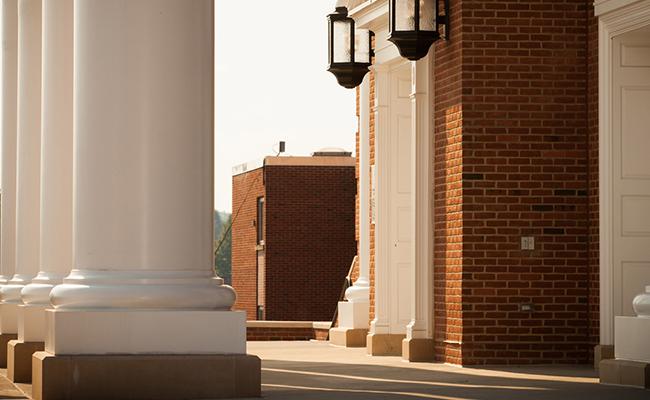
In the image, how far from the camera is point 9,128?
1894 centimetres

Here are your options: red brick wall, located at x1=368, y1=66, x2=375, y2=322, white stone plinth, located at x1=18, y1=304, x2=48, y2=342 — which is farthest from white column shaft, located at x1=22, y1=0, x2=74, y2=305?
red brick wall, located at x1=368, y1=66, x2=375, y2=322

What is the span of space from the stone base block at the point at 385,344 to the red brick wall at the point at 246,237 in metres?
28.0

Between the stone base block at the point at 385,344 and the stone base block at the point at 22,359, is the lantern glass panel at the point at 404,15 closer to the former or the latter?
the stone base block at the point at 385,344

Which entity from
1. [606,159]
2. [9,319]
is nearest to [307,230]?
[9,319]

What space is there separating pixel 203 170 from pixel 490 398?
274 centimetres

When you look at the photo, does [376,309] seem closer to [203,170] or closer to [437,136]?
[437,136]

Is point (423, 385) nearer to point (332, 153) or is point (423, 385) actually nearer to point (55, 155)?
point (55, 155)

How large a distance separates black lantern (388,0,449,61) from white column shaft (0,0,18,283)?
463 centimetres

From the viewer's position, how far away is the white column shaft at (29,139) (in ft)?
56.0

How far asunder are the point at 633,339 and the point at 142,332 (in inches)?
180

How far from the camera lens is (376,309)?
67.5ft

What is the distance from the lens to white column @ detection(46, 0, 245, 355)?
11.3m

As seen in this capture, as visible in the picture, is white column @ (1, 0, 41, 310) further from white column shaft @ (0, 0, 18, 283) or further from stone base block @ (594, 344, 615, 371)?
stone base block @ (594, 344, 615, 371)

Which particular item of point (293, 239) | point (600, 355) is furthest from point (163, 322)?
point (293, 239)
